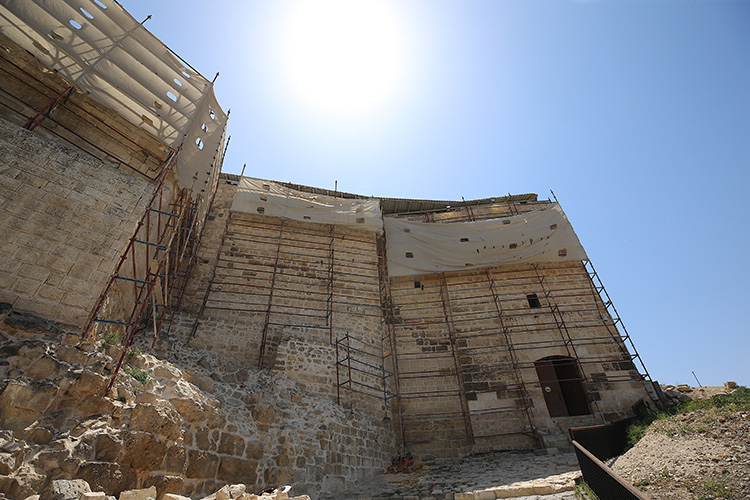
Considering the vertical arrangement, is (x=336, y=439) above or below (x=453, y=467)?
above

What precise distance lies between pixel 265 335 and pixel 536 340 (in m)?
6.88

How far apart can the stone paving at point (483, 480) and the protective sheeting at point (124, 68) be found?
7.10 meters

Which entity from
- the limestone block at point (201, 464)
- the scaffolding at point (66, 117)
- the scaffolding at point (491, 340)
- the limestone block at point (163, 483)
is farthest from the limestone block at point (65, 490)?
the scaffolding at point (491, 340)

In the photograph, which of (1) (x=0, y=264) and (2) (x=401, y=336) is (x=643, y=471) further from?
(1) (x=0, y=264)

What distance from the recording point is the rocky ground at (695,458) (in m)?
4.13

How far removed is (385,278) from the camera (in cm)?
1122

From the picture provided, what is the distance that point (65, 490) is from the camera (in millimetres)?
3262

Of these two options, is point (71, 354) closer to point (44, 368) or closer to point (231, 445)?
point (44, 368)

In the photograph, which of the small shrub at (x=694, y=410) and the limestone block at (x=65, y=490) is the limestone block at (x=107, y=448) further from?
the small shrub at (x=694, y=410)

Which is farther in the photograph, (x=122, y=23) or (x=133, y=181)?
(x=122, y=23)

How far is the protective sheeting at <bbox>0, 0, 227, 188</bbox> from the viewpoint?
6.27 metres

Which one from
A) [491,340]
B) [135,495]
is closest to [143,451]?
[135,495]

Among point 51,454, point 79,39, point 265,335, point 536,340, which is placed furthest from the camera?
point 536,340

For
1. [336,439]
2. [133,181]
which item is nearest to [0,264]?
[133,181]
